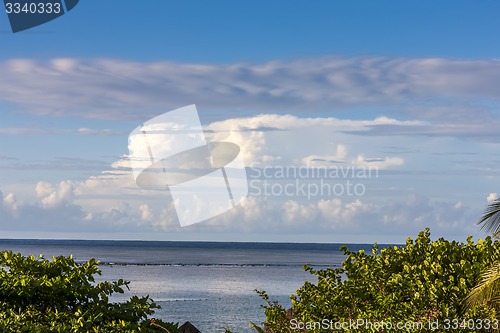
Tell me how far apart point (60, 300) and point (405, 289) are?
6153 mm

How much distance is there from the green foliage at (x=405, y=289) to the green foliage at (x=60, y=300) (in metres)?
3.99

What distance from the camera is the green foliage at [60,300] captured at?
32.4ft

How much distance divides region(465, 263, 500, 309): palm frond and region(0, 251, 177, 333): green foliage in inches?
200

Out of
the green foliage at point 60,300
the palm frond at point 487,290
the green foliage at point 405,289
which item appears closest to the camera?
the green foliage at point 60,300

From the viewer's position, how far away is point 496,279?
37.7ft

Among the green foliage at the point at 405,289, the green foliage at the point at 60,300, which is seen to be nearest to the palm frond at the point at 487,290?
the green foliage at the point at 405,289

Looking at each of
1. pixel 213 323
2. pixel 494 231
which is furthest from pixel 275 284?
pixel 494 231

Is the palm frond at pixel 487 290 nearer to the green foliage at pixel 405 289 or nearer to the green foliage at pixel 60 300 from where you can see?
the green foliage at pixel 405 289

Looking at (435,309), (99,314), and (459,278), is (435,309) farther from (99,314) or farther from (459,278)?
(99,314)

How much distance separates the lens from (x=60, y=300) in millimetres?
10688

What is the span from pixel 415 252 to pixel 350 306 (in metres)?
1.83

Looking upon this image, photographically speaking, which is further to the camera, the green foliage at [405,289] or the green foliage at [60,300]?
the green foliage at [405,289]

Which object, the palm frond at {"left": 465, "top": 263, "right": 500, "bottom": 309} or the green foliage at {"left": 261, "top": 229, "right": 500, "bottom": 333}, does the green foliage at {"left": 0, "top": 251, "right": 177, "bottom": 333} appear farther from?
the palm frond at {"left": 465, "top": 263, "right": 500, "bottom": 309}

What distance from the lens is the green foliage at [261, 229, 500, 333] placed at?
12.1m
